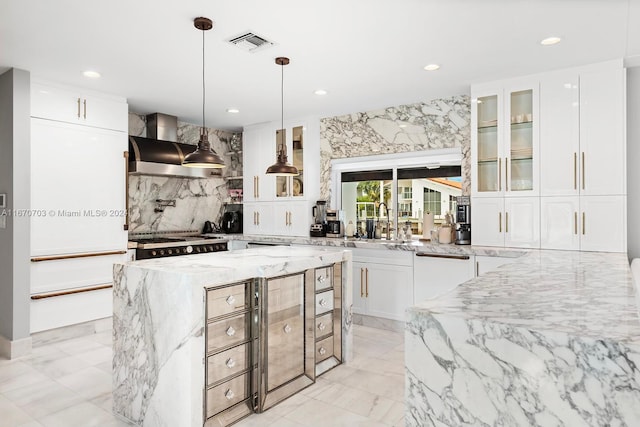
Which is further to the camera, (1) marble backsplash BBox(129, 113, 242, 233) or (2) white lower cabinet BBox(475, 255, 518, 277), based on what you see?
(1) marble backsplash BBox(129, 113, 242, 233)

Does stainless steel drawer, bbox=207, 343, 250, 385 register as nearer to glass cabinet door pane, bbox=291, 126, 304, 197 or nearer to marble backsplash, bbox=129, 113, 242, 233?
glass cabinet door pane, bbox=291, 126, 304, 197

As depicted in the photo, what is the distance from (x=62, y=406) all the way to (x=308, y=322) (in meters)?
1.65

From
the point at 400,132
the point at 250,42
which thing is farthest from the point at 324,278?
the point at 400,132

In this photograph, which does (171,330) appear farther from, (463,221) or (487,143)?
(487,143)

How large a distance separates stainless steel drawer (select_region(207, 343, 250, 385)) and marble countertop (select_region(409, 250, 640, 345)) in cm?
141

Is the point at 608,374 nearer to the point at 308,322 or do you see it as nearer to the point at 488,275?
the point at 488,275

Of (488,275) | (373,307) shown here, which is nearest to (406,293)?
(373,307)

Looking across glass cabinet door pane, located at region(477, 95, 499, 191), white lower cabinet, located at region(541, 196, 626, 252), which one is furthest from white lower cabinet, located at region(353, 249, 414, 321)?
white lower cabinet, located at region(541, 196, 626, 252)

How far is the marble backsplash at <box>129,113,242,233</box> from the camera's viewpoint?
5.12 m

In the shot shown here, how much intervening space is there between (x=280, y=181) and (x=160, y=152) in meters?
1.53

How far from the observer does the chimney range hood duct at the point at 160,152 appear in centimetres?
451

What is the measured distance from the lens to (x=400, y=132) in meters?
4.70

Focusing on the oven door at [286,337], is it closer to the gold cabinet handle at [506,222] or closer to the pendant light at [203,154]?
the pendant light at [203,154]

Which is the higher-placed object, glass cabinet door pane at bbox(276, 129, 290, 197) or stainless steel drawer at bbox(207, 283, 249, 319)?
glass cabinet door pane at bbox(276, 129, 290, 197)
